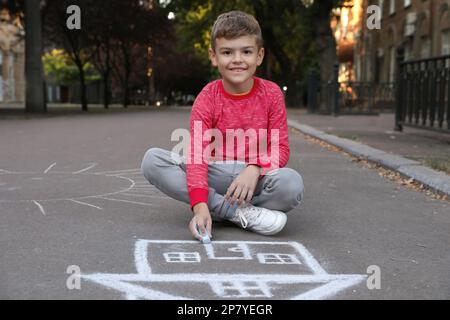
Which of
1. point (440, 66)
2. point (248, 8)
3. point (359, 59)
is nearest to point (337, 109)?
point (440, 66)

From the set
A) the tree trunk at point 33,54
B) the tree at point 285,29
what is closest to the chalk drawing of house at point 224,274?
the tree trunk at point 33,54

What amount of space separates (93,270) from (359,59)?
34.7 meters

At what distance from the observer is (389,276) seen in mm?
2979

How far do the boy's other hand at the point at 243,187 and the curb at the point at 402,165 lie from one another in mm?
2216

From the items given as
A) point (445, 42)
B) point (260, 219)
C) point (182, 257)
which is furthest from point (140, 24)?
point (182, 257)

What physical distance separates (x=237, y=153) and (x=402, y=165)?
3187 millimetres

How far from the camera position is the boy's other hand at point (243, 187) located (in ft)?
12.1

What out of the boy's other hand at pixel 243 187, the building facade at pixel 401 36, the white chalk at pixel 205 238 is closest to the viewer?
the white chalk at pixel 205 238

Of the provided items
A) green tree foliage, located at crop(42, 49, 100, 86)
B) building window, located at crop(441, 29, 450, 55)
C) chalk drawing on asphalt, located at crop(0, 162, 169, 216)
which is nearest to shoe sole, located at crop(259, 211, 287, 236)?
chalk drawing on asphalt, located at crop(0, 162, 169, 216)

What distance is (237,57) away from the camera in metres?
3.75

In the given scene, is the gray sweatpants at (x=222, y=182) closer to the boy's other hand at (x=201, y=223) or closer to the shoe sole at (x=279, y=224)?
the shoe sole at (x=279, y=224)

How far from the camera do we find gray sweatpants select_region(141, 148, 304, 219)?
12.8 ft

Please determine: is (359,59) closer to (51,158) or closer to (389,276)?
(51,158)

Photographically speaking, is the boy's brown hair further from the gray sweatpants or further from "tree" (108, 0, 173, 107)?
"tree" (108, 0, 173, 107)
